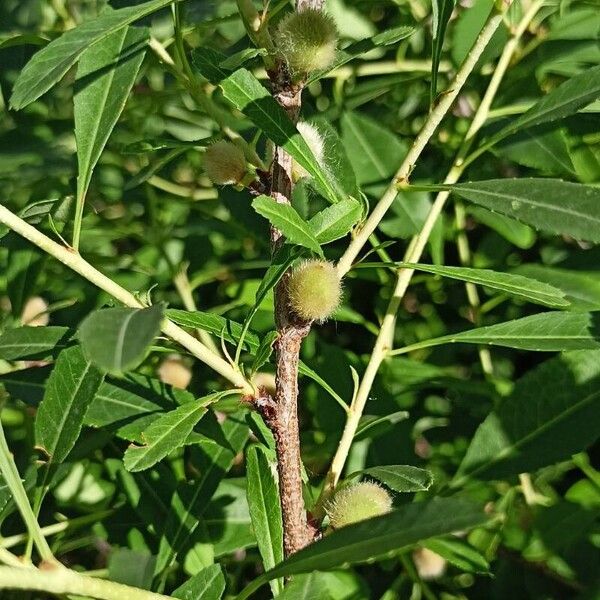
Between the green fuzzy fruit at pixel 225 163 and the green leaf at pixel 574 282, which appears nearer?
the green fuzzy fruit at pixel 225 163

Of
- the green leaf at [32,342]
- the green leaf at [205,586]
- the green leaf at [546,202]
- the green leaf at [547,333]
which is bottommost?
the green leaf at [205,586]

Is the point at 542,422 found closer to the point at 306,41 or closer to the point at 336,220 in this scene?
the point at 336,220

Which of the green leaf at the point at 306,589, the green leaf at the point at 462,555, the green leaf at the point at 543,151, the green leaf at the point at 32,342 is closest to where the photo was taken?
the green leaf at the point at 306,589

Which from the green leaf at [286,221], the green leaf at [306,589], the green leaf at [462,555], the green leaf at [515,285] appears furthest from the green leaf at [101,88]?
the green leaf at [462,555]

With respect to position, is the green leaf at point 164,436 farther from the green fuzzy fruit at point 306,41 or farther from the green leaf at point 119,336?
the green fuzzy fruit at point 306,41

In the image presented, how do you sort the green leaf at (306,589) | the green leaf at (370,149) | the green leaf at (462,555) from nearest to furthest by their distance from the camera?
the green leaf at (306,589)
the green leaf at (462,555)
the green leaf at (370,149)

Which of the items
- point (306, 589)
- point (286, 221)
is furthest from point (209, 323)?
point (306, 589)

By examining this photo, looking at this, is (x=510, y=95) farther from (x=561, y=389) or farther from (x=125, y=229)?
(x=125, y=229)

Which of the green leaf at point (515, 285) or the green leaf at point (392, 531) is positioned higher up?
the green leaf at point (392, 531)
